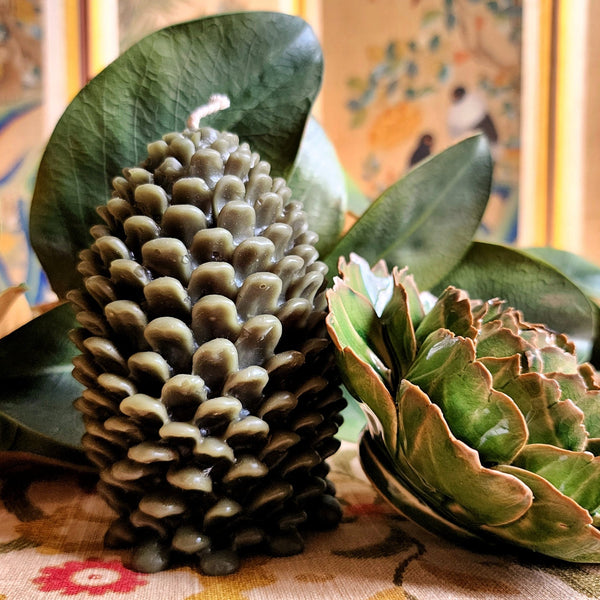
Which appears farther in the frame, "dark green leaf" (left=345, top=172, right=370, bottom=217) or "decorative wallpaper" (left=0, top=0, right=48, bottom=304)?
"decorative wallpaper" (left=0, top=0, right=48, bottom=304)

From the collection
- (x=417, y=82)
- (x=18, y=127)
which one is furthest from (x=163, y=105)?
(x=417, y=82)

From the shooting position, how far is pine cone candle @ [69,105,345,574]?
21 cm

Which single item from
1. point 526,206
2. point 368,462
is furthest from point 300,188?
point 526,206

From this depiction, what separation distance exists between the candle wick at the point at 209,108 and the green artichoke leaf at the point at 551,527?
0.20 meters

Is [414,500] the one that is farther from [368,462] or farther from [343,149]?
[343,149]

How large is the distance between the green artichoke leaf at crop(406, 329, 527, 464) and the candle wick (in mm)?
162

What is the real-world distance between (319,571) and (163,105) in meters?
0.24

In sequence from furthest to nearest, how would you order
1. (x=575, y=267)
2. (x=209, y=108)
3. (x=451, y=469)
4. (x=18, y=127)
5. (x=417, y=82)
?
(x=417, y=82)
(x=18, y=127)
(x=575, y=267)
(x=209, y=108)
(x=451, y=469)

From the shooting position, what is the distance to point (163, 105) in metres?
0.31

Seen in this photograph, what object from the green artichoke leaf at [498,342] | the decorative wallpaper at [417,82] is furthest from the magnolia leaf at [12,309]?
the decorative wallpaper at [417,82]

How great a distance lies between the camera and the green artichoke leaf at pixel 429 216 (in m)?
0.35

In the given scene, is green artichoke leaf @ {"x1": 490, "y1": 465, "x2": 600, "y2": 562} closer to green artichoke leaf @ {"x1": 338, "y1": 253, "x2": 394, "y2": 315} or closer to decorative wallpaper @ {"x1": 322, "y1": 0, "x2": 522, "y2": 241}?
green artichoke leaf @ {"x1": 338, "y1": 253, "x2": 394, "y2": 315}

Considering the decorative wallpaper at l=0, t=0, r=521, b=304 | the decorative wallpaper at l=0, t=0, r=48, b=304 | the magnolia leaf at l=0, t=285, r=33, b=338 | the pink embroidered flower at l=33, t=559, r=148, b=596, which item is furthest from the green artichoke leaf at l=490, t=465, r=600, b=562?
the decorative wallpaper at l=0, t=0, r=521, b=304

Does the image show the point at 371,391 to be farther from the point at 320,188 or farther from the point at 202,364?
the point at 320,188
